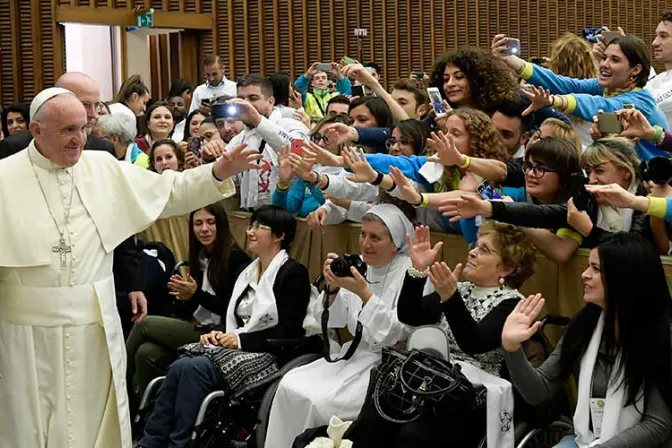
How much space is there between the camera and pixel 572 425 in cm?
349

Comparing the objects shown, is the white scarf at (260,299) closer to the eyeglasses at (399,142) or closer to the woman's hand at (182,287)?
the woman's hand at (182,287)

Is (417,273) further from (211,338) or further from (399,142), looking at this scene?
(211,338)

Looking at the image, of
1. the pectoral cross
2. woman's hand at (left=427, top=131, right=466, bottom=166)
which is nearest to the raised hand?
the pectoral cross

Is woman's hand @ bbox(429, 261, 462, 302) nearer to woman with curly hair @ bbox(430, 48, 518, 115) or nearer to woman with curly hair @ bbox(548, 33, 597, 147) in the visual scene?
woman with curly hair @ bbox(430, 48, 518, 115)

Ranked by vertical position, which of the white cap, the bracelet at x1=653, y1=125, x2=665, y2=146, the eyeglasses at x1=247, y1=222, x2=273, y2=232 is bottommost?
the eyeglasses at x1=247, y1=222, x2=273, y2=232

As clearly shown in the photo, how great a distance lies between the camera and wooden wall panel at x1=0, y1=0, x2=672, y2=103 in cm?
1089

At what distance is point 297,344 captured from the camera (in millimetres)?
4582

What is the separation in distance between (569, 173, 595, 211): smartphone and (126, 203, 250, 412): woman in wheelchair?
224 centimetres

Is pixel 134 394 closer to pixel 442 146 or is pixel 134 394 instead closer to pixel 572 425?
pixel 442 146

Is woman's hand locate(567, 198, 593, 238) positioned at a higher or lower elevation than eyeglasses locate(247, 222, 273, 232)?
higher

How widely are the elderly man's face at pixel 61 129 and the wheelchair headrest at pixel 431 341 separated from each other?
5.02 feet

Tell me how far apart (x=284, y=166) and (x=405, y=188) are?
1.16 m

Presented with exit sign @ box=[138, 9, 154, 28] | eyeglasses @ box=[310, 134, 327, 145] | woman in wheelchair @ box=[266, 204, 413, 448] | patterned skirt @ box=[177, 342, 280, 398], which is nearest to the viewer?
woman in wheelchair @ box=[266, 204, 413, 448]

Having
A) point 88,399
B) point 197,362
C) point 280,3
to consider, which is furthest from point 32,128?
point 280,3
